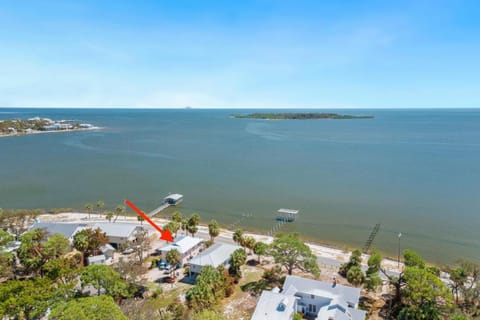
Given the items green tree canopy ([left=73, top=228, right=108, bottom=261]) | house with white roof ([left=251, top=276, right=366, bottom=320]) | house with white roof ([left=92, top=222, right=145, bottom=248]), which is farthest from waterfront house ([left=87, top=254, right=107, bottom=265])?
house with white roof ([left=251, top=276, right=366, bottom=320])

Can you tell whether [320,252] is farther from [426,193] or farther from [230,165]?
[230,165]

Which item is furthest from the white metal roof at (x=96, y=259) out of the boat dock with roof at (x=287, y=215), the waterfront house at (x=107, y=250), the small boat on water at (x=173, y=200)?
the boat dock with roof at (x=287, y=215)

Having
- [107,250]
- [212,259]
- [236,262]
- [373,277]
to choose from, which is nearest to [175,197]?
[107,250]

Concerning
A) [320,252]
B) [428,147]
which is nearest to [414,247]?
[320,252]

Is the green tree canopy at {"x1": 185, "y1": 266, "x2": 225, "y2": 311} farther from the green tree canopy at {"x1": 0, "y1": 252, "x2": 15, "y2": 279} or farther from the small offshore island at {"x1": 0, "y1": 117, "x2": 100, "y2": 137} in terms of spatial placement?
the small offshore island at {"x1": 0, "y1": 117, "x2": 100, "y2": 137}

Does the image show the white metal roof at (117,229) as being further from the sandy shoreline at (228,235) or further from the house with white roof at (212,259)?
the house with white roof at (212,259)
